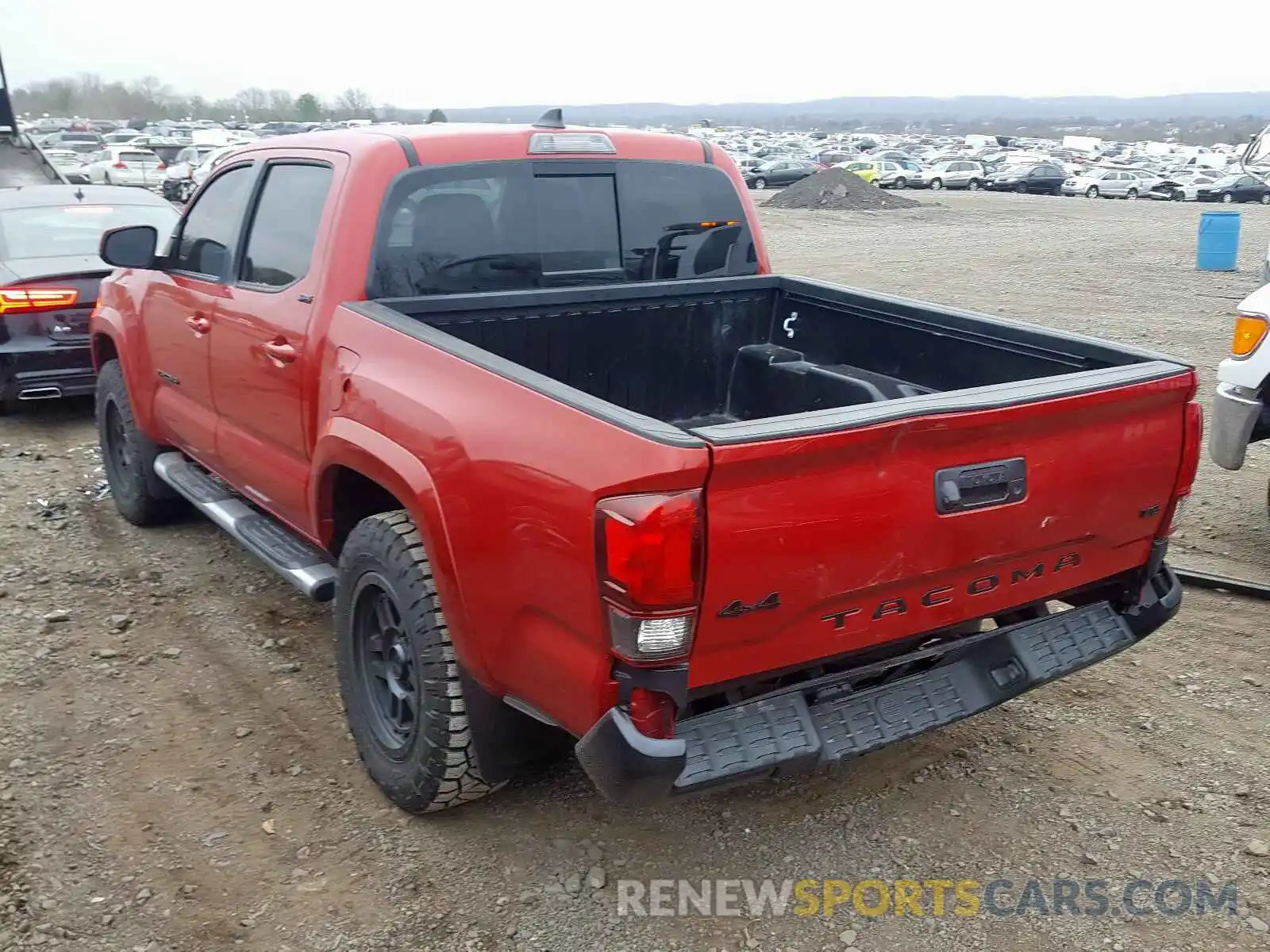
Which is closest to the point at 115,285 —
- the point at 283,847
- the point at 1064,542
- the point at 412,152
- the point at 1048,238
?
the point at 412,152

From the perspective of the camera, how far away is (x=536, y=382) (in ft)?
9.36

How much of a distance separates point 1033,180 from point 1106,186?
289cm

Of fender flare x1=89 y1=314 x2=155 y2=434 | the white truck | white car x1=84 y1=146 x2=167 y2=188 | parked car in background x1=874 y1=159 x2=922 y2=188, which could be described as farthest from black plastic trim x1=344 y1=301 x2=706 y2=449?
parked car in background x1=874 y1=159 x2=922 y2=188

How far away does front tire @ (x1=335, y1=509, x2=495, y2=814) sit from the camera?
10.4ft

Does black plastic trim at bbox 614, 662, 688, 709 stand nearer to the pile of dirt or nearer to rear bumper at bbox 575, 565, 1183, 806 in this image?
rear bumper at bbox 575, 565, 1183, 806

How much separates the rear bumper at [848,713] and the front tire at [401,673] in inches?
25.6

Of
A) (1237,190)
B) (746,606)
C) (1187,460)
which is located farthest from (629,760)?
(1237,190)

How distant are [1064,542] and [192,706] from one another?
10.3ft

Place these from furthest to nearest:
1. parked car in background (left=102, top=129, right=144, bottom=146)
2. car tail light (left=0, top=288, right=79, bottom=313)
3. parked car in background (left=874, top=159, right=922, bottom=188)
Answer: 1. parked car in background (left=102, top=129, right=144, bottom=146)
2. parked car in background (left=874, top=159, right=922, bottom=188)
3. car tail light (left=0, top=288, right=79, bottom=313)

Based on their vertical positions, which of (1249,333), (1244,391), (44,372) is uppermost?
(1249,333)

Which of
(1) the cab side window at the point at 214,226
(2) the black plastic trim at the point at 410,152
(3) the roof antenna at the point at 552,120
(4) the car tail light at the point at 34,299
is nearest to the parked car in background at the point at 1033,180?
(4) the car tail light at the point at 34,299

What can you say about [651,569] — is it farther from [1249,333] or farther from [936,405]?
[1249,333]

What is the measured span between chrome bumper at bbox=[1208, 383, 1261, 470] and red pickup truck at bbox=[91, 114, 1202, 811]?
2108 mm

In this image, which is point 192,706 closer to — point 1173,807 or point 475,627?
point 475,627
